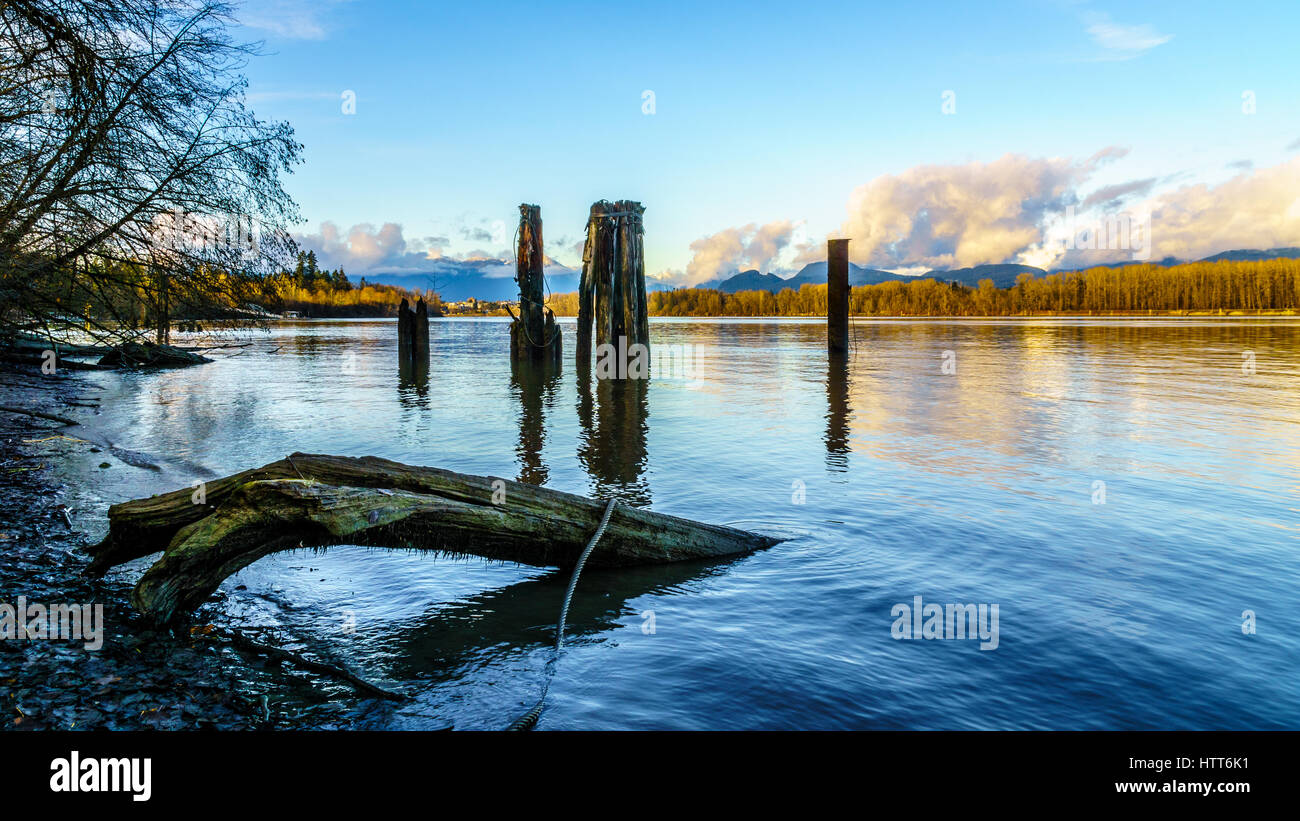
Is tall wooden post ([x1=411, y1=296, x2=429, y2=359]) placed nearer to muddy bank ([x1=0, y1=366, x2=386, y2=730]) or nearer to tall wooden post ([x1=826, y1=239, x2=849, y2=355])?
tall wooden post ([x1=826, y1=239, x2=849, y2=355])

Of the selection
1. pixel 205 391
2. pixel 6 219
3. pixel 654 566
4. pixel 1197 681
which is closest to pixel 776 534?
pixel 654 566

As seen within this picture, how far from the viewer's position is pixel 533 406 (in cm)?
1791

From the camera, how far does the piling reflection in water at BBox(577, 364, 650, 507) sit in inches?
376

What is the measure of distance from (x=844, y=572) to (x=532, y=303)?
72.4 ft

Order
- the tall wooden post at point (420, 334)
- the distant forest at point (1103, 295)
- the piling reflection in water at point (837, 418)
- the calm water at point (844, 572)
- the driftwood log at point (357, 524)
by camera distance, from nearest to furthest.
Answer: the calm water at point (844, 572)
the driftwood log at point (357, 524)
the piling reflection in water at point (837, 418)
the tall wooden post at point (420, 334)
the distant forest at point (1103, 295)

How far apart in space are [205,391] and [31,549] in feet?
56.9

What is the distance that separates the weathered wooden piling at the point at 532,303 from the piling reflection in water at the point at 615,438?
4967mm

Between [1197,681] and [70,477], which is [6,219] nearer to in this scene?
[70,477]

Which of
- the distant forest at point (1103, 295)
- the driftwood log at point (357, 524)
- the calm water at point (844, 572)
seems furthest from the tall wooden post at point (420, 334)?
the distant forest at point (1103, 295)

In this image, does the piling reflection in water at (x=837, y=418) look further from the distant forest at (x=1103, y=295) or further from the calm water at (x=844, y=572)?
the distant forest at (x=1103, y=295)

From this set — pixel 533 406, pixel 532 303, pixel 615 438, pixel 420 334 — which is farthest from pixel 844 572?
pixel 420 334

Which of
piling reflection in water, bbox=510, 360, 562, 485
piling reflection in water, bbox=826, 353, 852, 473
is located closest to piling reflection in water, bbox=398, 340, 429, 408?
piling reflection in water, bbox=510, 360, 562, 485

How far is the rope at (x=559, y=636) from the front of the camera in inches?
155
